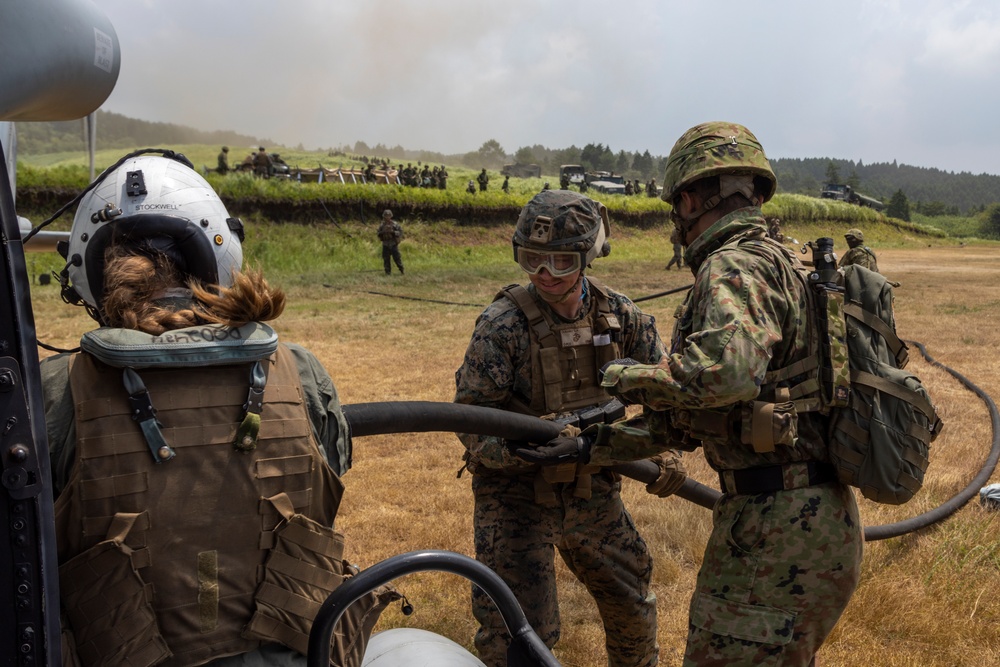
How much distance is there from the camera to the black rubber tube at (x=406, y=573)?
5.35 ft

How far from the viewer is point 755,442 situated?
255 centimetres

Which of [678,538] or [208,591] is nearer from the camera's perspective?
[208,591]

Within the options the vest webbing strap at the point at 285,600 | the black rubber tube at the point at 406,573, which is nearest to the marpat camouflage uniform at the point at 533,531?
the black rubber tube at the point at 406,573

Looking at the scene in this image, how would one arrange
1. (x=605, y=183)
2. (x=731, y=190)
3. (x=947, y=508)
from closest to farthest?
(x=731, y=190) < (x=947, y=508) < (x=605, y=183)

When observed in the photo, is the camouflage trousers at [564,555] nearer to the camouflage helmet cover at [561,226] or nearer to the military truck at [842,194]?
the camouflage helmet cover at [561,226]

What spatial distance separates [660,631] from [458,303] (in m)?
14.6

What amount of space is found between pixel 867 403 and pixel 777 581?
0.64 metres

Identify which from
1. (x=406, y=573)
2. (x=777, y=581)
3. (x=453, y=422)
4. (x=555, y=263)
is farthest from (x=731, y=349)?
(x=555, y=263)

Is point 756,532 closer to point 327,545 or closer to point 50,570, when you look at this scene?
point 327,545

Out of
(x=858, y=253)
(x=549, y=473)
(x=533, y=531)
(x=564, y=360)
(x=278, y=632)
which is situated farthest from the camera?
(x=858, y=253)

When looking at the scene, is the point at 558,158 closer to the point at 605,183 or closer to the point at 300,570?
the point at 605,183

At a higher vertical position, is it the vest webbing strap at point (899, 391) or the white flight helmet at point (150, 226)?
the white flight helmet at point (150, 226)

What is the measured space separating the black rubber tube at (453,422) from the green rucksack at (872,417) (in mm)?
1023

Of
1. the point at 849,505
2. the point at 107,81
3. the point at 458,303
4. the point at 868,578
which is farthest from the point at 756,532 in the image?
the point at 458,303
